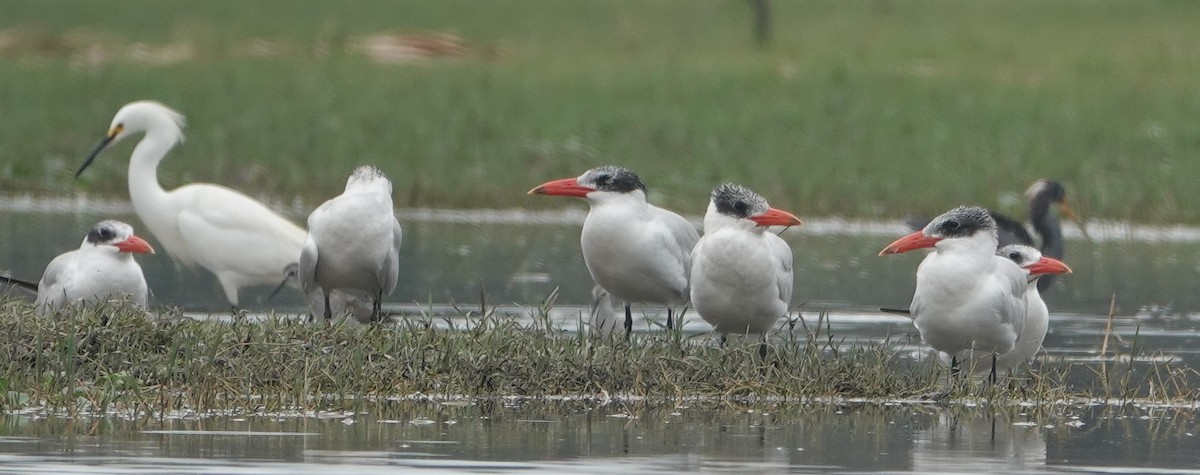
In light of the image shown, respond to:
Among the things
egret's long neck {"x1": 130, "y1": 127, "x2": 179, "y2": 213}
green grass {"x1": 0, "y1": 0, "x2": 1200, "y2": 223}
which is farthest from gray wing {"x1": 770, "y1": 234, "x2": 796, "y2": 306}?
green grass {"x1": 0, "y1": 0, "x2": 1200, "y2": 223}

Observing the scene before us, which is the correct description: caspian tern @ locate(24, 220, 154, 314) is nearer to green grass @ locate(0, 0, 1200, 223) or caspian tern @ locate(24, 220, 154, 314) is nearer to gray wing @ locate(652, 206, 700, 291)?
gray wing @ locate(652, 206, 700, 291)

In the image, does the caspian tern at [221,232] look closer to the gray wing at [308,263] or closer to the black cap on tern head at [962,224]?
the gray wing at [308,263]

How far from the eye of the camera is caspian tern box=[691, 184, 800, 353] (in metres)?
10.3

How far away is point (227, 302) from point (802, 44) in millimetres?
20151

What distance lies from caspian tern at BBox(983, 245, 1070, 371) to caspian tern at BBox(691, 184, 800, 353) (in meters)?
1.10

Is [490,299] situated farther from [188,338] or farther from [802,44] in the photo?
[802,44]

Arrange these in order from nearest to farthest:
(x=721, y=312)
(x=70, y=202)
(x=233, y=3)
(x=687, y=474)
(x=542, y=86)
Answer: (x=687, y=474) < (x=721, y=312) < (x=70, y=202) < (x=542, y=86) < (x=233, y=3)

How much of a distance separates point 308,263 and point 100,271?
1.01 m

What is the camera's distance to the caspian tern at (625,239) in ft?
36.1

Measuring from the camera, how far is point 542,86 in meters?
26.5

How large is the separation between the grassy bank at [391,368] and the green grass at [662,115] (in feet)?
35.4

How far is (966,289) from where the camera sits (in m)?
9.82

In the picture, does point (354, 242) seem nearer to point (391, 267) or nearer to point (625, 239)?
point (391, 267)

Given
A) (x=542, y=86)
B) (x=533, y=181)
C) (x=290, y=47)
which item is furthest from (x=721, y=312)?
(x=290, y=47)
